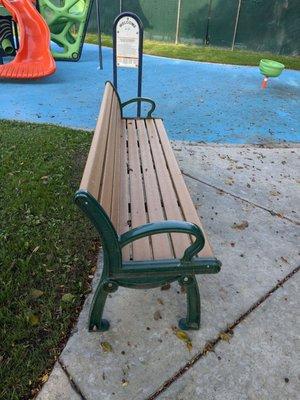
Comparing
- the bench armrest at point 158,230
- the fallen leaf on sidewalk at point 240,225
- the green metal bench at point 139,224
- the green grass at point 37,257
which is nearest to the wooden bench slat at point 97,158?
the green metal bench at point 139,224

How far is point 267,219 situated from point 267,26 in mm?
10290

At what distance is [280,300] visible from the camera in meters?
2.54

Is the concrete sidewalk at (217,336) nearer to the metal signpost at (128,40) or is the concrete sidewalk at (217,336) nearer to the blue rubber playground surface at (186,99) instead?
the metal signpost at (128,40)

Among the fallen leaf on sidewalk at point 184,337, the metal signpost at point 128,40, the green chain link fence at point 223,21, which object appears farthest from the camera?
the green chain link fence at point 223,21

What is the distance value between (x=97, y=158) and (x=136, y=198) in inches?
21.8

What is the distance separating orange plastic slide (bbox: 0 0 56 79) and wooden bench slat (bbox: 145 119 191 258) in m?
4.63

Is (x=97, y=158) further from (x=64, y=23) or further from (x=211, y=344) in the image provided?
(x=64, y=23)

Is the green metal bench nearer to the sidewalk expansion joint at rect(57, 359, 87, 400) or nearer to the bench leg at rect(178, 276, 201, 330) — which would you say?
the bench leg at rect(178, 276, 201, 330)

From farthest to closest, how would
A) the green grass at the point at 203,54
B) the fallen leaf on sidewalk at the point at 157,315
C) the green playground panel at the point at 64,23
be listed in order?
the green grass at the point at 203,54 → the green playground panel at the point at 64,23 → the fallen leaf on sidewalk at the point at 157,315

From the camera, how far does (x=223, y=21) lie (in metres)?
11.8

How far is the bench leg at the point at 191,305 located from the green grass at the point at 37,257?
0.72 meters

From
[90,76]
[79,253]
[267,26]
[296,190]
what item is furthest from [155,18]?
[79,253]

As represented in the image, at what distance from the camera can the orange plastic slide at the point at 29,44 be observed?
707 centimetres

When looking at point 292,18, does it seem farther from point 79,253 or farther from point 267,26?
point 79,253
